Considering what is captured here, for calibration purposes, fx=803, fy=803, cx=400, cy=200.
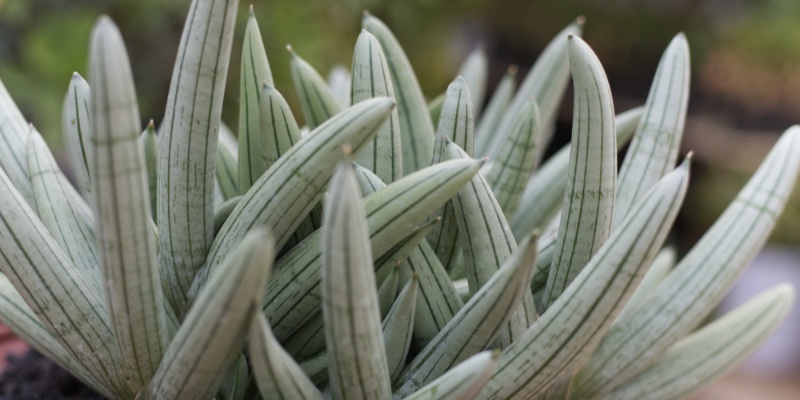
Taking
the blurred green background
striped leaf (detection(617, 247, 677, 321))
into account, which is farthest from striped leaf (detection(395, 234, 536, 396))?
the blurred green background

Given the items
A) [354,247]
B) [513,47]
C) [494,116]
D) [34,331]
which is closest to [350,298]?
[354,247]

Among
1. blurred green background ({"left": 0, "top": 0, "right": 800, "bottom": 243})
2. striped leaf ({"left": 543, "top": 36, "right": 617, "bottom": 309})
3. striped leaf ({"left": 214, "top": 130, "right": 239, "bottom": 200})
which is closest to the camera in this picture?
striped leaf ({"left": 543, "top": 36, "right": 617, "bottom": 309})

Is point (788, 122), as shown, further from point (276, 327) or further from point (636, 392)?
point (276, 327)

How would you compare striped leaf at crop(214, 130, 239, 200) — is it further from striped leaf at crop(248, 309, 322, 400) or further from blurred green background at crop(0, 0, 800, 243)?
blurred green background at crop(0, 0, 800, 243)

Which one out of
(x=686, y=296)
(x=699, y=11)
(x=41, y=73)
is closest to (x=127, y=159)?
(x=686, y=296)

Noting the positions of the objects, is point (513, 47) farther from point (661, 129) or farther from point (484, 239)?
point (484, 239)

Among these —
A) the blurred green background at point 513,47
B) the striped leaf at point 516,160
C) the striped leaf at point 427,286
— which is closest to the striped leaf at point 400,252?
the striped leaf at point 427,286

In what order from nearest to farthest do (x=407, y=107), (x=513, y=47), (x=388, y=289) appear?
(x=388, y=289), (x=407, y=107), (x=513, y=47)
